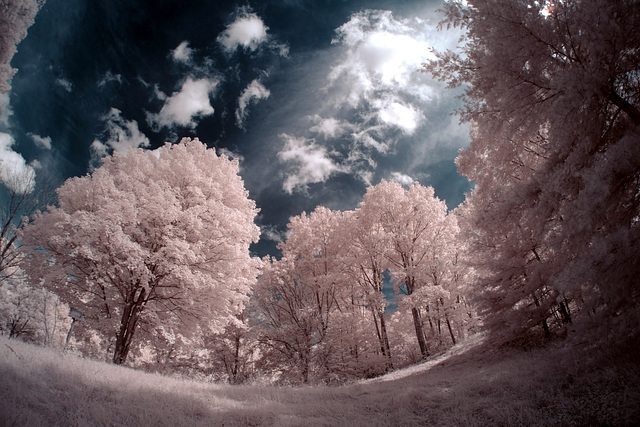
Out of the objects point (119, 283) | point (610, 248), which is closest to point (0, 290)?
point (119, 283)

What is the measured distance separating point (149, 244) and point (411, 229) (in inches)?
520

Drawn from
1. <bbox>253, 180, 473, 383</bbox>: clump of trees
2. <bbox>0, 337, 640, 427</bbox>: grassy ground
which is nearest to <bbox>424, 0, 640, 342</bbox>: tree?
<bbox>0, 337, 640, 427</bbox>: grassy ground

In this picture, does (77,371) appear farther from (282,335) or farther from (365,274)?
(365,274)

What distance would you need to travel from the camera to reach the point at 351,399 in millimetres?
6996

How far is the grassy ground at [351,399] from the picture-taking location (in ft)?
12.2

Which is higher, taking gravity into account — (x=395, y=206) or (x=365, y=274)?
(x=395, y=206)

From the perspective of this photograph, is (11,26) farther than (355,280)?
No

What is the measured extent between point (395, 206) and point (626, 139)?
41.9 ft

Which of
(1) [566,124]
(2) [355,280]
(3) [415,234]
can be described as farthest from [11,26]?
(3) [415,234]

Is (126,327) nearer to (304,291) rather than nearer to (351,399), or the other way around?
(304,291)

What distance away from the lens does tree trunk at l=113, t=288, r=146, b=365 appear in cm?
944

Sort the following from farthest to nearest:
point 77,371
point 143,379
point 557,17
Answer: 1. point 143,379
2. point 77,371
3. point 557,17

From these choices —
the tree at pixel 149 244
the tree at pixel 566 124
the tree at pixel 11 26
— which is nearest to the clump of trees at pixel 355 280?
the tree at pixel 149 244

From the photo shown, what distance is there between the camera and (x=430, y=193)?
677 inches
